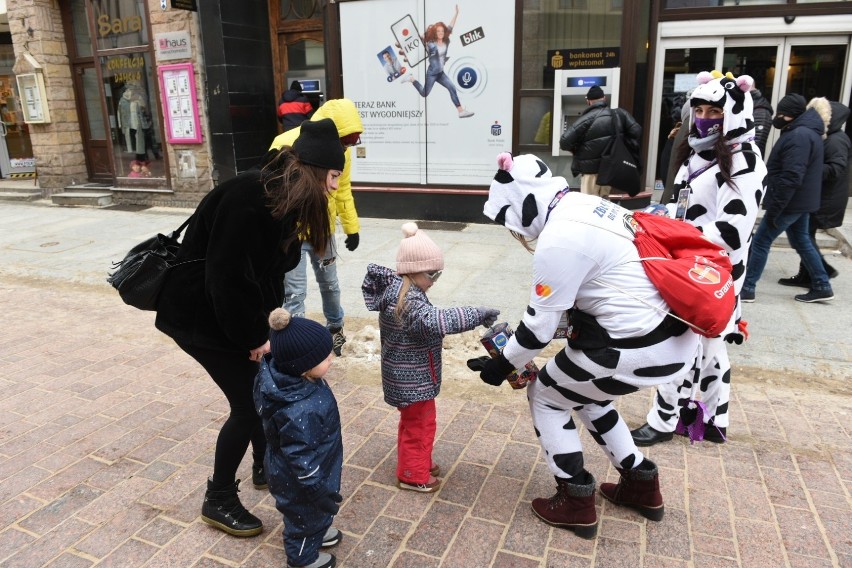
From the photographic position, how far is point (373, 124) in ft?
31.3

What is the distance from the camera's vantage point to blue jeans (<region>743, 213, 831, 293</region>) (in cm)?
576

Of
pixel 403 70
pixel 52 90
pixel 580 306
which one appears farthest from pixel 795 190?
pixel 52 90

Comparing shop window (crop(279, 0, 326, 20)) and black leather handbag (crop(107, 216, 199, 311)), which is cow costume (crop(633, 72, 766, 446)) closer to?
black leather handbag (crop(107, 216, 199, 311))

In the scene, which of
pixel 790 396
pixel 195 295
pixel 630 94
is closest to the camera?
pixel 195 295

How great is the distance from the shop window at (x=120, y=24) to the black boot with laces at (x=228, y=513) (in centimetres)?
1023

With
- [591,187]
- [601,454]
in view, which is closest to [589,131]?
[591,187]

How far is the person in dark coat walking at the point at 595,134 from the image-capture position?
698cm

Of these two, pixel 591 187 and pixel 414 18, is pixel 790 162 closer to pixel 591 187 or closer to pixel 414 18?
pixel 591 187

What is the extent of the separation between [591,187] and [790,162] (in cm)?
228

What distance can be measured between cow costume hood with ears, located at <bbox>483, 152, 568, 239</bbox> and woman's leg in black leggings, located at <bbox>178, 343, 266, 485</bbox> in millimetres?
1266

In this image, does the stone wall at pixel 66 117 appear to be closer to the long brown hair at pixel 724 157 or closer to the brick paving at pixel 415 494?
the brick paving at pixel 415 494

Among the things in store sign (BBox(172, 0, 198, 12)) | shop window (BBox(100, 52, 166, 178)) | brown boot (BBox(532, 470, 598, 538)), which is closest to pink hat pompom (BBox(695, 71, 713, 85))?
brown boot (BBox(532, 470, 598, 538))

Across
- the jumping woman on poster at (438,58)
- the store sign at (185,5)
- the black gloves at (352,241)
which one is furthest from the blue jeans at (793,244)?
the store sign at (185,5)

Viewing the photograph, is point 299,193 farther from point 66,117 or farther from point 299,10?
point 66,117
